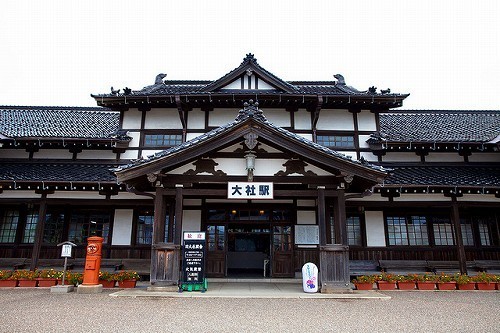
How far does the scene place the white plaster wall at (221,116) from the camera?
15.4 meters

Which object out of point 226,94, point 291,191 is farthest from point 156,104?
point 291,191

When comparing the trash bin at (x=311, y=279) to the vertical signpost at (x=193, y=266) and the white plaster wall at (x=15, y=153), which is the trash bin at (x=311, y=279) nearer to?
the vertical signpost at (x=193, y=266)

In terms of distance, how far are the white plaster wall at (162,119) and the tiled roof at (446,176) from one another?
10010mm

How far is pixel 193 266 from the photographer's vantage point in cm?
1026

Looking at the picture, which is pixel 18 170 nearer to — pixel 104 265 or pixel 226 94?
pixel 104 265

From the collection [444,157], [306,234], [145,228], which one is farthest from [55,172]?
[444,157]

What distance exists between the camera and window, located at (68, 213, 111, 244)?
14727mm

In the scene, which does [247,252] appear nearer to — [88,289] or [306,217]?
[306,217]

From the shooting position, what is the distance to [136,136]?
15.4 meters

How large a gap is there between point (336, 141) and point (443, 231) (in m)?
6.50

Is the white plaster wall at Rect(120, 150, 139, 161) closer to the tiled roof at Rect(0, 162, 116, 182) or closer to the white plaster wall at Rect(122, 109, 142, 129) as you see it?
the tiled roof at Rect(0, 162, 116, 182)

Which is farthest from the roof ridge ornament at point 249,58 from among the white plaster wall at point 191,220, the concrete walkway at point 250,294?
the concrete walkway at point 250,294

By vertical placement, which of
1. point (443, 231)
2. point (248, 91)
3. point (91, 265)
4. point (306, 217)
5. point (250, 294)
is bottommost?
point (250, 294)

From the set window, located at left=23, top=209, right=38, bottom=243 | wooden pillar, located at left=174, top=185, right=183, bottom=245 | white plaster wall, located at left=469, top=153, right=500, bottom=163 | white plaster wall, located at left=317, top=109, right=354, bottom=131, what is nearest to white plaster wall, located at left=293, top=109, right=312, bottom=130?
white plaster wall, located at left=317, top=109, right=354, bottom=131
